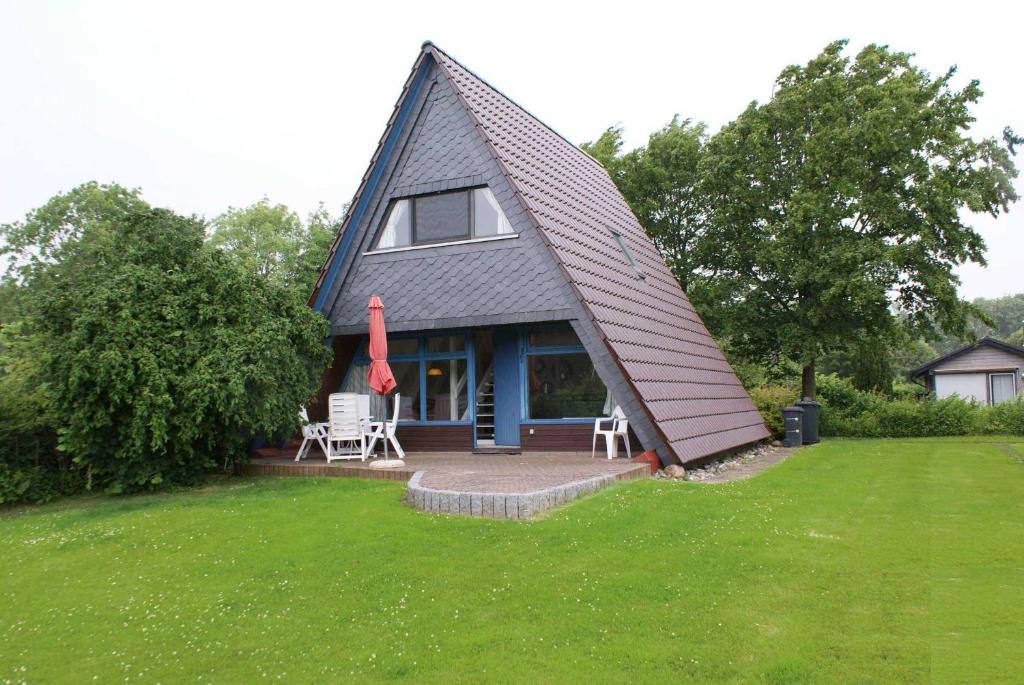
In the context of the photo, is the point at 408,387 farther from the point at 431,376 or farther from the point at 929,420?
the point at 929,420

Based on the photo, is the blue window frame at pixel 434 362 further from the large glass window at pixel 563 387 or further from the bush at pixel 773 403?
the bush at pixel 773 403

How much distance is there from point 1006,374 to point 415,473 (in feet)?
119

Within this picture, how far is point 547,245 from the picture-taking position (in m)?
11.7

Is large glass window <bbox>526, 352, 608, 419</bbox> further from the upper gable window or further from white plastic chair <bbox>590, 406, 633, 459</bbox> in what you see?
the upper gable window

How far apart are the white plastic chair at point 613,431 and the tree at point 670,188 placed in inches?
480

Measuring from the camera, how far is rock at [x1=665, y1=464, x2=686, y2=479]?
1021 cm

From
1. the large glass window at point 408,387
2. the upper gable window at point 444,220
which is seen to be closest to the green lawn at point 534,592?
the large glass window at point 408,387

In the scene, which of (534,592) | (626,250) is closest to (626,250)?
(626,250)

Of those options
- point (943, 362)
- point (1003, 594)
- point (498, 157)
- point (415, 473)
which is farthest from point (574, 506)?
point (943, 362)

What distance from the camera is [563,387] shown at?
1266cm

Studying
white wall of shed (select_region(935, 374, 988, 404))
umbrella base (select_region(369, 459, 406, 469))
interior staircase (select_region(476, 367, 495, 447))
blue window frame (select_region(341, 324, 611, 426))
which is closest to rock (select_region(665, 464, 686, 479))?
blue window frame (select_region(341, 324, 611, 426))

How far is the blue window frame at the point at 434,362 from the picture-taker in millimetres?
13453

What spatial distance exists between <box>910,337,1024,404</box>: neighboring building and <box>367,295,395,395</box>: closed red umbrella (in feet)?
107

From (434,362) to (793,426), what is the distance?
28.3 feet
